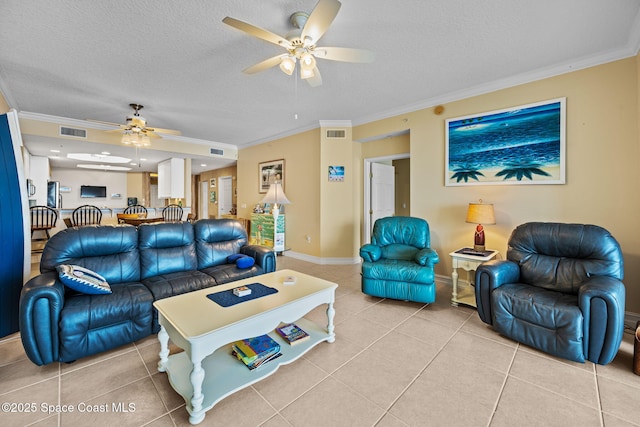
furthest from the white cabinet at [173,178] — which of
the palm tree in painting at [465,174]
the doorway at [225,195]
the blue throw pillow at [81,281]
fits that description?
the palm tree in painting at [465,174]

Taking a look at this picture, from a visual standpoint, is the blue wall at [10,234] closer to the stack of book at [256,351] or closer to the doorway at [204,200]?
the stack of book at [256,351]

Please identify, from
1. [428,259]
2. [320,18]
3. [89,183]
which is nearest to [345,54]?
[320,18]

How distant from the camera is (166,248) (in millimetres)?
2941

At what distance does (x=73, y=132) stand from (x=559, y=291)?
298 inches

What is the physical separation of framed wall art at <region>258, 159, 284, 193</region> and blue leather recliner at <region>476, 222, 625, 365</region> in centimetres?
446

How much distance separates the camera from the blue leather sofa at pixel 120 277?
1815 mm

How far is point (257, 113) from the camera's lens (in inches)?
178

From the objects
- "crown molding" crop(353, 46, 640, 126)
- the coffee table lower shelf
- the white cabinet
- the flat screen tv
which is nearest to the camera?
the coffee table lower shelf

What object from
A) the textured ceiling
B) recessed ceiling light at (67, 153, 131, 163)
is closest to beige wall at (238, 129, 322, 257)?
the textured ceiling

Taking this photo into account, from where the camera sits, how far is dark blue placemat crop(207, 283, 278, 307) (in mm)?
1865

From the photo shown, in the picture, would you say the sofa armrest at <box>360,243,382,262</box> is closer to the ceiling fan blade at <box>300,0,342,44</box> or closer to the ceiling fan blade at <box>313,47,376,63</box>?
the ceiling fan blade at <box>313,47,376,63</box>

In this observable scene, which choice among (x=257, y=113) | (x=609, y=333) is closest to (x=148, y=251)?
(x=257, y=113)

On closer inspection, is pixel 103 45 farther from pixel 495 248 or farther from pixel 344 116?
pixel 495 248

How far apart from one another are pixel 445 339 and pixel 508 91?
3.05 meters
